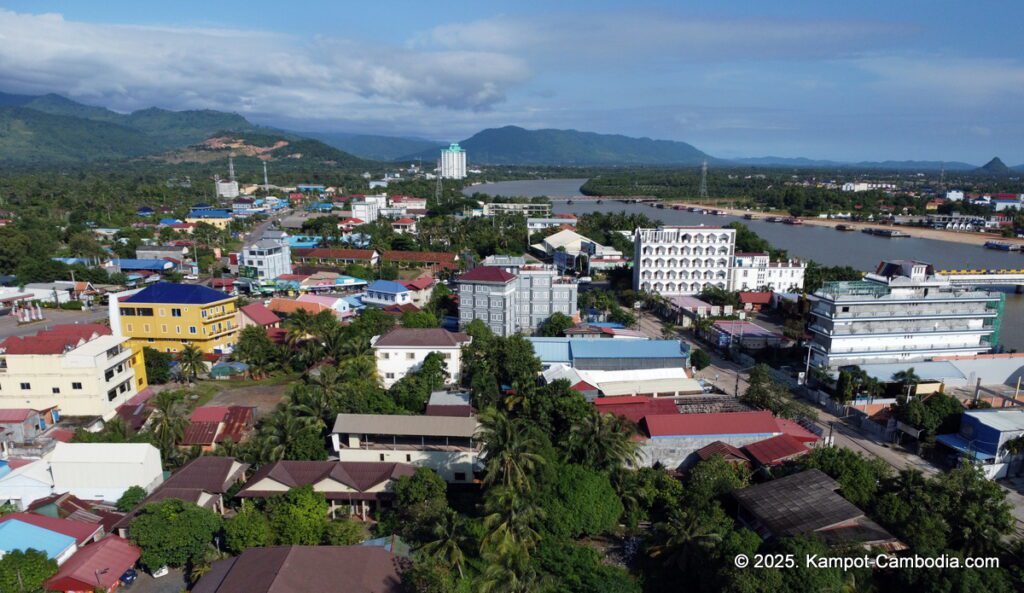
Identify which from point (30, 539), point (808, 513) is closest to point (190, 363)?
point (30, 539)

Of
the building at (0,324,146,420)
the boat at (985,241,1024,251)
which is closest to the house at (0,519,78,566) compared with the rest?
the building at (0,324,146,420)

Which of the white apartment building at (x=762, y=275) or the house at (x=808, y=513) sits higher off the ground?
the white apartment building at (x=762, y=275)

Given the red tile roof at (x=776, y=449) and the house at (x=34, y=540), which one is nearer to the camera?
the house at (x=34, y=540)

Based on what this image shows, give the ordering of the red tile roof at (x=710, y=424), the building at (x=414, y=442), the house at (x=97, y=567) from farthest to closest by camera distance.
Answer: the red tile roof at (x=710, y=424) → the building at (x=414, y=442) → the house at (x=97, y=567)

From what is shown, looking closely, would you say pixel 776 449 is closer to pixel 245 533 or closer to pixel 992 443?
pixel 992 443

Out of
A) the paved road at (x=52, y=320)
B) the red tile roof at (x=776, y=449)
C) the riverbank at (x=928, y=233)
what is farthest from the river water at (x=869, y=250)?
the paved road at (x=52, y=320)

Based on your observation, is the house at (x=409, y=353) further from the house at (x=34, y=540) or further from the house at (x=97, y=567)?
the house at (x=34, y=540)

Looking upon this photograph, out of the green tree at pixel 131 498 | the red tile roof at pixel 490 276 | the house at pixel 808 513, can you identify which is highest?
the red tile roof at pixel 490 276
